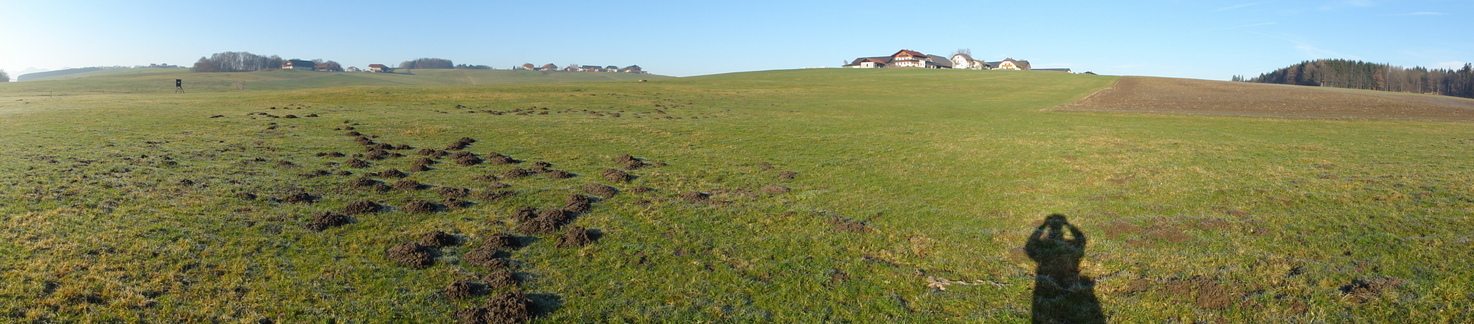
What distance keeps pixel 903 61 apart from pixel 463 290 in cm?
18680

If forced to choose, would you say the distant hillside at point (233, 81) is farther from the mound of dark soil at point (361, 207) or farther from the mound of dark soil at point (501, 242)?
the mound of dark soil at point (501, 242)

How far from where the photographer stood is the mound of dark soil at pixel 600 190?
1433cm

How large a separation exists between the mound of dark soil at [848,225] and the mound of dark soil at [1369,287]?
6.13m

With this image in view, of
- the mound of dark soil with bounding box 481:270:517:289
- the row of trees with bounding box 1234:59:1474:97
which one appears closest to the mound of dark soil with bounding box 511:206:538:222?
the mound of dark soil with bounding box 481:270:517:289

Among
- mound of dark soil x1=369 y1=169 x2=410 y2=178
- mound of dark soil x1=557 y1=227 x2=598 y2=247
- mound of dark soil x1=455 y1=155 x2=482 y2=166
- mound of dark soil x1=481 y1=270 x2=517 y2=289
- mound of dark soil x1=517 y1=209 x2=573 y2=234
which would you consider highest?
mound of dark soil x1=455 y1=155 x2=482 y2=166

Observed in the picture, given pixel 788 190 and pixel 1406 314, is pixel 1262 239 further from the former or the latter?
pixel 788 190

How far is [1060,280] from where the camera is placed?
905cm

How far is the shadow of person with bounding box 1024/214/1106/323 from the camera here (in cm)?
783

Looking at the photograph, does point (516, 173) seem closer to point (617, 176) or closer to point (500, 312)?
point (617, 176)

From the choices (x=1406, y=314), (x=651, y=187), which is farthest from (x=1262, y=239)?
(x=651, y=187)

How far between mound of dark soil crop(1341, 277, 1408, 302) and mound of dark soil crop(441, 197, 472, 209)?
42.3 ft

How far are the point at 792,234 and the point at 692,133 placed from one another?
1657cm

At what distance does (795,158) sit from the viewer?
2078 cm

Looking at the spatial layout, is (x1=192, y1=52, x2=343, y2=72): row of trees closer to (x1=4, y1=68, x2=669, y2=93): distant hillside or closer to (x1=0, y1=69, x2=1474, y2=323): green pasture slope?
(x1=4, y1=68, x2=669, y2=93): distant hillside
